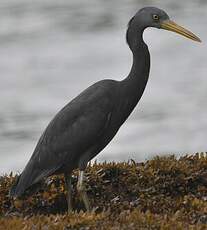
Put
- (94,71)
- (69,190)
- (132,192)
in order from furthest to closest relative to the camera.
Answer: (94,71), (132,192), (69,190)

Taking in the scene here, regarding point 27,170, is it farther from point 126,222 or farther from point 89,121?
point 126,222

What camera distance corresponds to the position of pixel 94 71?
2139 cm

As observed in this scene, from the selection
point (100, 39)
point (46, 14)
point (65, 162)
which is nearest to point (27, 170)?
point (65, 162)

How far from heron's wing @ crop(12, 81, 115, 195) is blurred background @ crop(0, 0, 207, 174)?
22.0 feet

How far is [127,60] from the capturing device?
21.9 meters

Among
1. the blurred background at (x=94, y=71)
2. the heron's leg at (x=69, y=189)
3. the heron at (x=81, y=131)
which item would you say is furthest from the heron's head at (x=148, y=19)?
the blurred background at (x=94, y=71)

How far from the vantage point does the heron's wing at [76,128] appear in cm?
997

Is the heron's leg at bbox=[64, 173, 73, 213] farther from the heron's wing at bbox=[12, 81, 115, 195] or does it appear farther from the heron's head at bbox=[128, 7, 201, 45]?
the heron's head at bbox=[128, 7, 201, 45]

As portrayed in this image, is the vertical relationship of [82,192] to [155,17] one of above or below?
below

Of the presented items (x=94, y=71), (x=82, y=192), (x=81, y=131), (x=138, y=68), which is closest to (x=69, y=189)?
(x=82, y=192)

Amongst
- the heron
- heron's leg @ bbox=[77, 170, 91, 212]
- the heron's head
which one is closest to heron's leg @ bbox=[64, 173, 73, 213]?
the heron

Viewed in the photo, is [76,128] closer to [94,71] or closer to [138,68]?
[138,68]

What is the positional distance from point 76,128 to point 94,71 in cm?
1139

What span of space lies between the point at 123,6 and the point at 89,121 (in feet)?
55.7
